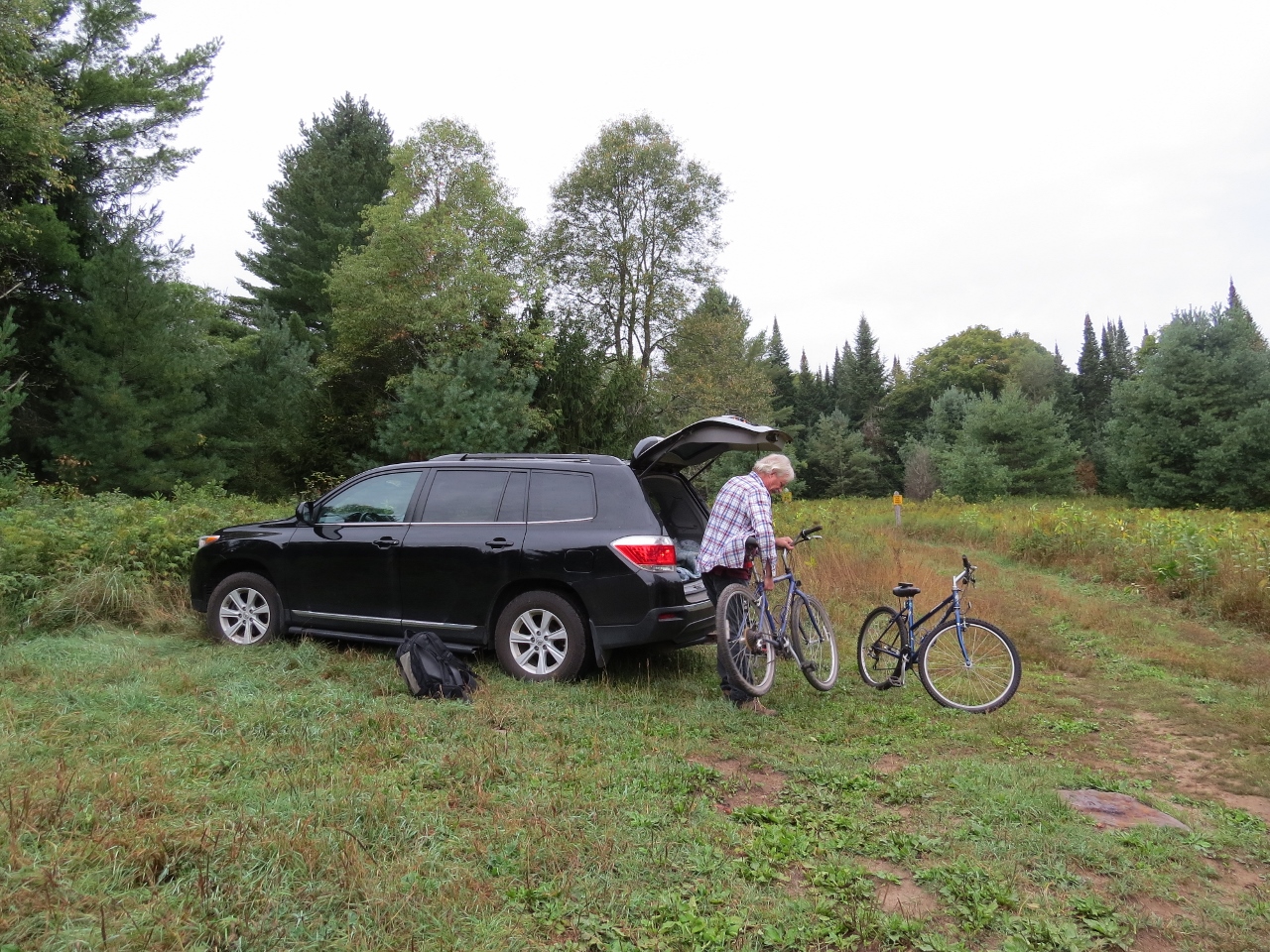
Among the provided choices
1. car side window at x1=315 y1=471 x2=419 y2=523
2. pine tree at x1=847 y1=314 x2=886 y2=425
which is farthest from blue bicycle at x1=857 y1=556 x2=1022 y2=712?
pine tree at x1=847 y1=314 x2=886 y2=425

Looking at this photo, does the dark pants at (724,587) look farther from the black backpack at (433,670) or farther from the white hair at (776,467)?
the black backpack at (433,670)

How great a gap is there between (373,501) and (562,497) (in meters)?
1.82

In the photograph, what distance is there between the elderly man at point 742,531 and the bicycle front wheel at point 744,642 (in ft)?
0.36

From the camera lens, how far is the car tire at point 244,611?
6.57 m

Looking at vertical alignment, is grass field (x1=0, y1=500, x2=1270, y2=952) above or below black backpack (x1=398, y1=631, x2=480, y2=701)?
below

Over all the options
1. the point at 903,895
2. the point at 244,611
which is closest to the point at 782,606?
the point at 903,895

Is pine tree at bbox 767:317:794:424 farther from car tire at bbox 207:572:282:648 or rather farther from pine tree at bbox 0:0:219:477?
car tire at bbox 207:572:282:648

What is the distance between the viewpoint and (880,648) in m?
6.07

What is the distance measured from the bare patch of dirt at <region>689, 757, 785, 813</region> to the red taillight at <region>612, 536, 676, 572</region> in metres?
1.50

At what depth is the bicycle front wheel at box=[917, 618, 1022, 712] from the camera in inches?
215

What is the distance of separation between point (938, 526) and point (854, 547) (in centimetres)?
730

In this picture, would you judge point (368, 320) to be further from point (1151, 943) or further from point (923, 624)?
point (1151, 943)

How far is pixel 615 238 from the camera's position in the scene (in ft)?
101

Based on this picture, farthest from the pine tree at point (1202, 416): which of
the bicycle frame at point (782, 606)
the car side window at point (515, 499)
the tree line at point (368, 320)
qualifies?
the car side window at point (515, 499)
